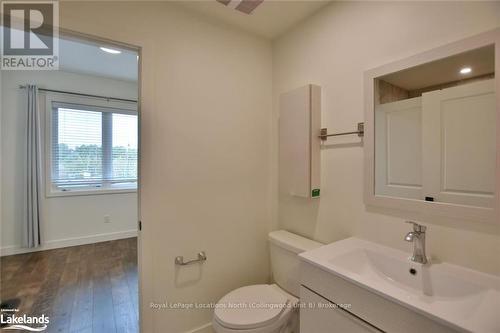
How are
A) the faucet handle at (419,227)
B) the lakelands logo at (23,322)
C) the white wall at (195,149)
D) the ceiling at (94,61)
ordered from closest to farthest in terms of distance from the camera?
1. the faucet handle at (419,227)
2. the white wall at (195,149)
3. the lakelands logo at (23,322)
4. the ceiling at (94,61)

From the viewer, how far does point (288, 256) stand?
1566 millimetres

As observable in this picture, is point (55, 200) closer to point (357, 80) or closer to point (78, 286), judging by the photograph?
point (78, 286)

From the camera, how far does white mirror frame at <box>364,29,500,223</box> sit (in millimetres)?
906

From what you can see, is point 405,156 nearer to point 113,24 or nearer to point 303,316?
point 303,316

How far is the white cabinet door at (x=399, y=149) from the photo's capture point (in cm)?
115

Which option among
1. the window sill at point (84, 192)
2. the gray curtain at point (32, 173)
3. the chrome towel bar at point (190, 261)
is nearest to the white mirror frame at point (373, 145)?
the chrome towel bar at point (190, 261)

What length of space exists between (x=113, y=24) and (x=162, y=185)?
97 cm

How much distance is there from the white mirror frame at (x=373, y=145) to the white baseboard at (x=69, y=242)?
12.3ft

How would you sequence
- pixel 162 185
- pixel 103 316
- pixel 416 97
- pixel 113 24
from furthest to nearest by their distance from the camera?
pixel 103 316 → pixel 162 185 → pixel 113 24 → pixel 416 97

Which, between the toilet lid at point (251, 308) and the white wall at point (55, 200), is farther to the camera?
the white wall at point (55, 200)

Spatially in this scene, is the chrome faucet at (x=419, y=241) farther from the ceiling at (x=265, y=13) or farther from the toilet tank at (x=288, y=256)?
the ceiling at (x=265, y=13)

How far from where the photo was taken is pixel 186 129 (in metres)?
1.58

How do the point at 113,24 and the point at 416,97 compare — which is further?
the point at 113,24

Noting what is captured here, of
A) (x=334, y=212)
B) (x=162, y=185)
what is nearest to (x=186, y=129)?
(x=162, y=185)
